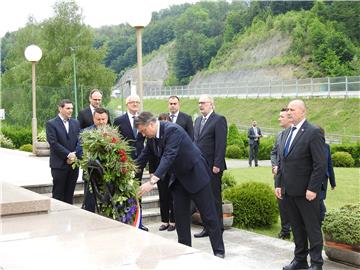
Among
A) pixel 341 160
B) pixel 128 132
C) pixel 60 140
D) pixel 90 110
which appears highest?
pixel 90 110

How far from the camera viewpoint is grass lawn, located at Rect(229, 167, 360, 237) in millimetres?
8648

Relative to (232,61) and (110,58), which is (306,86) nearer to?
(232,61)

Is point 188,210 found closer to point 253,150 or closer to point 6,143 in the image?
point 253,150

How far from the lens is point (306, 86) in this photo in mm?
45719

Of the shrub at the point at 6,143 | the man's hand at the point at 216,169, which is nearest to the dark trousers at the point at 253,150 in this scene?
the shrub at the point at 6,143

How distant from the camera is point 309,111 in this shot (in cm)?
4219

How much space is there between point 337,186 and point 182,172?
9.43 meters

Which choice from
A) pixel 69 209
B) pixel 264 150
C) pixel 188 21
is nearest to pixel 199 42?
pixel 188 21

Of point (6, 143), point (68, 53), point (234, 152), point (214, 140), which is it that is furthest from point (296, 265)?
point (68, 53)

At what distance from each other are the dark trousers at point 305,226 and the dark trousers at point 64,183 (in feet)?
11.0

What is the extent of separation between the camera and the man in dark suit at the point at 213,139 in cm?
692

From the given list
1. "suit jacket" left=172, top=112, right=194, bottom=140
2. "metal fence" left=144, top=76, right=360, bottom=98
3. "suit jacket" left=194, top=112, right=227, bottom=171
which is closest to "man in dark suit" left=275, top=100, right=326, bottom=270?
"suit jacket" left=194, top=112, right=227, bottom=171

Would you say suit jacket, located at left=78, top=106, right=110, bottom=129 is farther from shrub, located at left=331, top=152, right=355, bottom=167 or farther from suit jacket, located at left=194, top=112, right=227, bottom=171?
shrub, located at left=331, top=152, right=355, bottom=167

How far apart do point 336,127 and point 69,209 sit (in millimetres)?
33782
